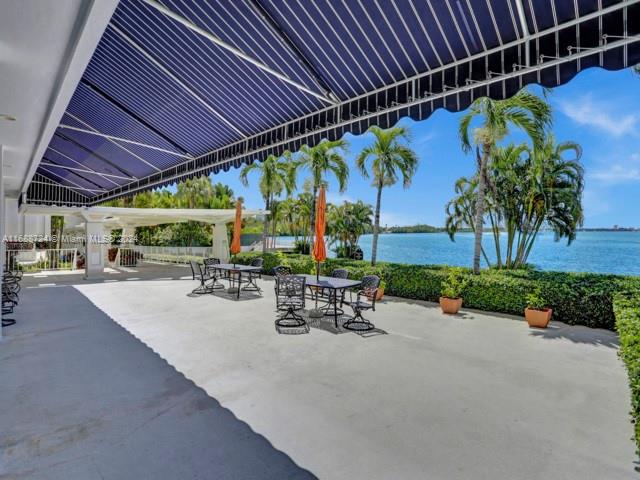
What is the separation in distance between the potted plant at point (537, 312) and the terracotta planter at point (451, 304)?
142cm

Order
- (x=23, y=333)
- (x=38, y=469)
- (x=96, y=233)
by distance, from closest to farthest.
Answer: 1. (x=38, y=469)
2. (x=23, y=333)
3. (x=96, y=233)

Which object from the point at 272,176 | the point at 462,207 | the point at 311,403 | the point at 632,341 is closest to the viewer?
the point at 632,341

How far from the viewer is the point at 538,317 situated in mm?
6895

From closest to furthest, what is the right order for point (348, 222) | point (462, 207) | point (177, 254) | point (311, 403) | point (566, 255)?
point (311, 403)
point (462, 207)
point (177, 254)
point (348, 222)
point (566, 255)

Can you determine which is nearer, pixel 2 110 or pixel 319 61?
pixel 319 61

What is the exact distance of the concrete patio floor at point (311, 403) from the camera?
2.75 meters

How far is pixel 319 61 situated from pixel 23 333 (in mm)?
6952

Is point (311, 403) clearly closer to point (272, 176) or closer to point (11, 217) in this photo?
point (272, 176)

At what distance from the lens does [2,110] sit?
4.87 m

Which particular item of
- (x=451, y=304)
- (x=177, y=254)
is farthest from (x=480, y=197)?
(x=177, y=254)

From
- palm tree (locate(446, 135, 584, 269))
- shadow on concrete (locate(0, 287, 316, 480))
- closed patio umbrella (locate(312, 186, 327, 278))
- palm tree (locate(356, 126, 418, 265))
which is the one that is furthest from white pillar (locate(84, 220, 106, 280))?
palm tree (locate(446, 135, 584, 269))

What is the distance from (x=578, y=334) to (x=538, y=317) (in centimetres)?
68

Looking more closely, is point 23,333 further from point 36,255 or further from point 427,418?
point 36,255

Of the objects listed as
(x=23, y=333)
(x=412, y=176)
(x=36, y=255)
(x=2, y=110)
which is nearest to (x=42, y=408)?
(x=23, y=333)
